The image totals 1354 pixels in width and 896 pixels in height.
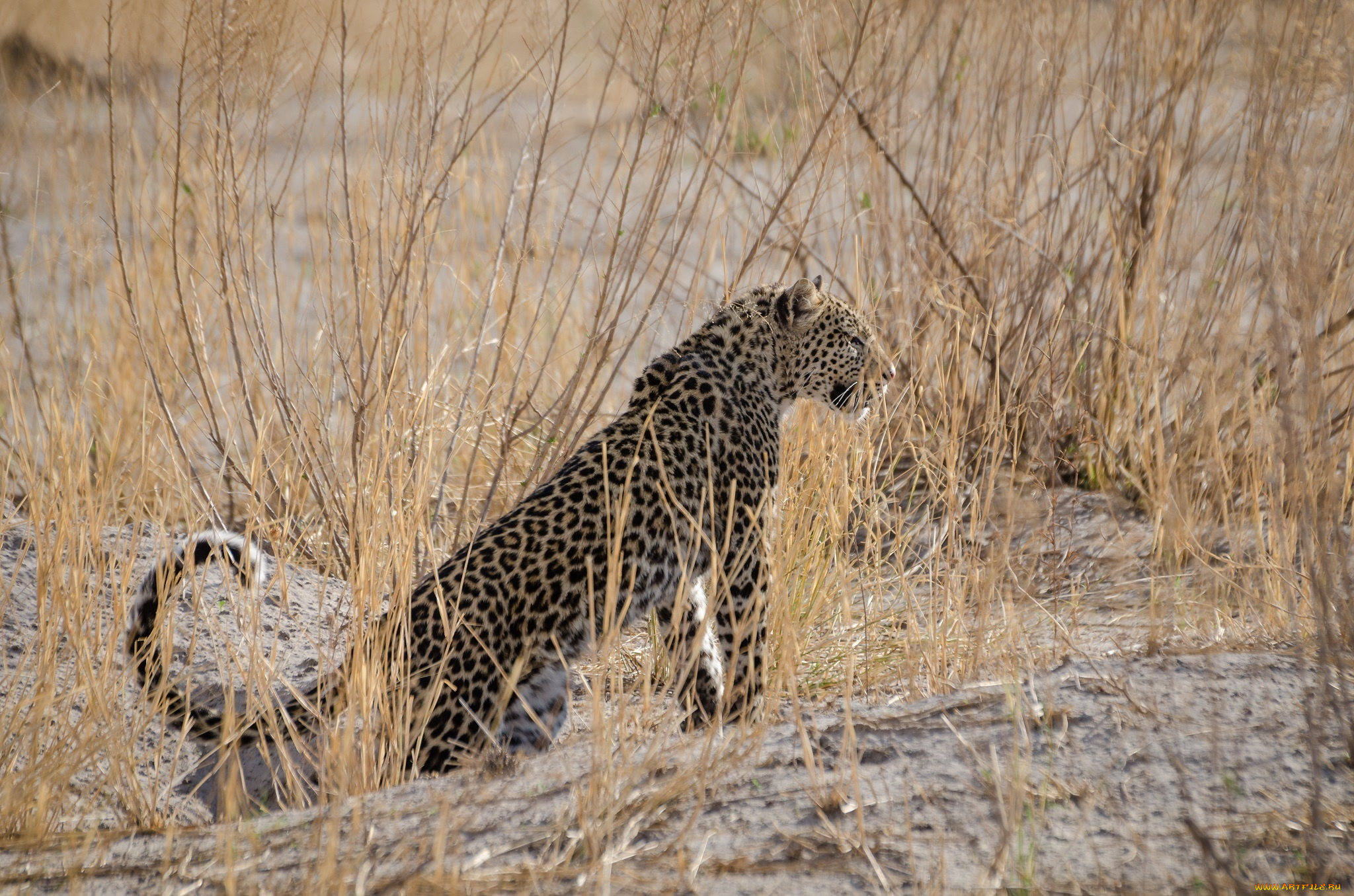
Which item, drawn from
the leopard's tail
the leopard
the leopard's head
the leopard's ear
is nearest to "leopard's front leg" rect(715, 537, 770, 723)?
the leopard

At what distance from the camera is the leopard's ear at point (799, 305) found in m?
4.04

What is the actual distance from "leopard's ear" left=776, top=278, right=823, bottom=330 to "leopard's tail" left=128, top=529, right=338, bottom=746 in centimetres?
189

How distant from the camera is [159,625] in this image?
3037 mm

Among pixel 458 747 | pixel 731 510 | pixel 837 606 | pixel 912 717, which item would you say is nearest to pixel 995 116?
pixel 837 606

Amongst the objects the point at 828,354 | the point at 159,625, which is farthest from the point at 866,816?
the point at 828,354

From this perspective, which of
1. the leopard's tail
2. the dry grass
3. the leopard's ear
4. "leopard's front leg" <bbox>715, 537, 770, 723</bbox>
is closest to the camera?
the leopard's tail

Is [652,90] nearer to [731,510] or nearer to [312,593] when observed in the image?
[731,510]

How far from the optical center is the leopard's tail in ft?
9.90

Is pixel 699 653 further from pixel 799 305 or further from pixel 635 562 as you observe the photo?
pixel 799 305

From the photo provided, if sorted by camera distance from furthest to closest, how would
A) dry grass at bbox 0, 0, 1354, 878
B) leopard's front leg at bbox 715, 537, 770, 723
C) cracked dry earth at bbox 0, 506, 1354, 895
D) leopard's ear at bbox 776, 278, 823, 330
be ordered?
leopard's ear at bbox 776, 278, 823, 330
leopard's front leg at bbox 715, 537, 770, 723
dry grass at bbox 0, 0, 1354, 878
cracked dry earth at bbox 0, 506, 1354, 895

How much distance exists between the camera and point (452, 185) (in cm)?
594

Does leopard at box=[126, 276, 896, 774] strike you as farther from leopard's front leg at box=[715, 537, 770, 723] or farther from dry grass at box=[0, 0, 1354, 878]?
dry grass at box=[0, 0, 1354, 878]

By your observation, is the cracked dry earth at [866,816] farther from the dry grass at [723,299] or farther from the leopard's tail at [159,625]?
the leopard's tail at [159,625]

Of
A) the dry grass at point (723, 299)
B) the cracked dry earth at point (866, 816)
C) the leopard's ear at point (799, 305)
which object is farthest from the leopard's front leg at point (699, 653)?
the leopard's ear at point (799, 305)
